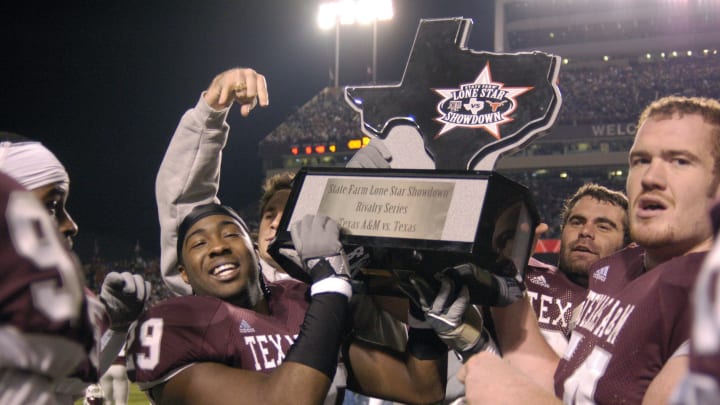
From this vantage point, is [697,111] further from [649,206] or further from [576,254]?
[576,254]

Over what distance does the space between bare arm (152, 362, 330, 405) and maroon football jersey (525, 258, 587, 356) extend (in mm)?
1674

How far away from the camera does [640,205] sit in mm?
1623

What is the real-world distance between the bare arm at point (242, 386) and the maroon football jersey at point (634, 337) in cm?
68

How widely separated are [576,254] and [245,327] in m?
2.00

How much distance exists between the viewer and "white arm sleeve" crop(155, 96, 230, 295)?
2.56 meters

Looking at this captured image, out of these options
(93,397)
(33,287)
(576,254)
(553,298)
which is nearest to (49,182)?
(33,287)

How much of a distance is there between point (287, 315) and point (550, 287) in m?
1.65

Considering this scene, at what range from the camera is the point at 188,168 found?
8.46 feet

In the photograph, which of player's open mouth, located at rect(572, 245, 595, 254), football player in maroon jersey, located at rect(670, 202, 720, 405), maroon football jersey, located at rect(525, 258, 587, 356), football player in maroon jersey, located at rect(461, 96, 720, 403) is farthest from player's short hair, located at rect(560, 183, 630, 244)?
football player in maroon jersey, located at rect(670, 202, 720, 405)

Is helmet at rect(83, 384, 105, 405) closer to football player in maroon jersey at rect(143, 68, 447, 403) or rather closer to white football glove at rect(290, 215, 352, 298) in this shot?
football player in maroon jersey at rect(143, 68, 447, 403)

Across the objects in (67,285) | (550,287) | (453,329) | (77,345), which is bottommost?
(550,287)

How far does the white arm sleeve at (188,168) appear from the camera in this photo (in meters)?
2.56

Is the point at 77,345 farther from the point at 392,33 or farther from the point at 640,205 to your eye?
the point at 392,33

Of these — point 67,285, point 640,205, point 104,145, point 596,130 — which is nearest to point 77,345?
point 67,285
